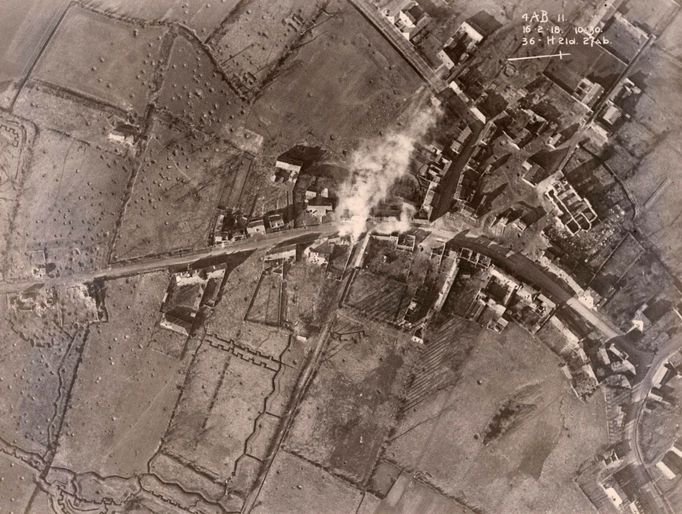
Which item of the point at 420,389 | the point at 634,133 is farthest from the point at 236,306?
the point at 634,133

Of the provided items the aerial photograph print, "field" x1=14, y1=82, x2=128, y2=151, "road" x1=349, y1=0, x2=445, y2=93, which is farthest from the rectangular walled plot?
"road" x1=349, y1=0, x2=445, y2=93

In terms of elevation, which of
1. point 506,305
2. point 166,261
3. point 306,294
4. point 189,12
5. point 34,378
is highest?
point 189,12

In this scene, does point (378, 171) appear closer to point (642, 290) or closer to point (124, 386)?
point (642, 290)

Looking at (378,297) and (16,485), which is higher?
(378,297)

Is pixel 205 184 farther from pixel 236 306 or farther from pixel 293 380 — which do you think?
pixel 293 380

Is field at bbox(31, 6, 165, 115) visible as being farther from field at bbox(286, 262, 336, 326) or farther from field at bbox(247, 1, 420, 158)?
field at bbox(286, 262, 336, 326)

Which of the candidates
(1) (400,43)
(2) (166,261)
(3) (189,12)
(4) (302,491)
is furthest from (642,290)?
(3) (189,12)

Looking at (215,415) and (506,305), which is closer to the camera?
(506,305)

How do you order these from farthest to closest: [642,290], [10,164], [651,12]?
[10,164]
[642,290]
[651,12]
